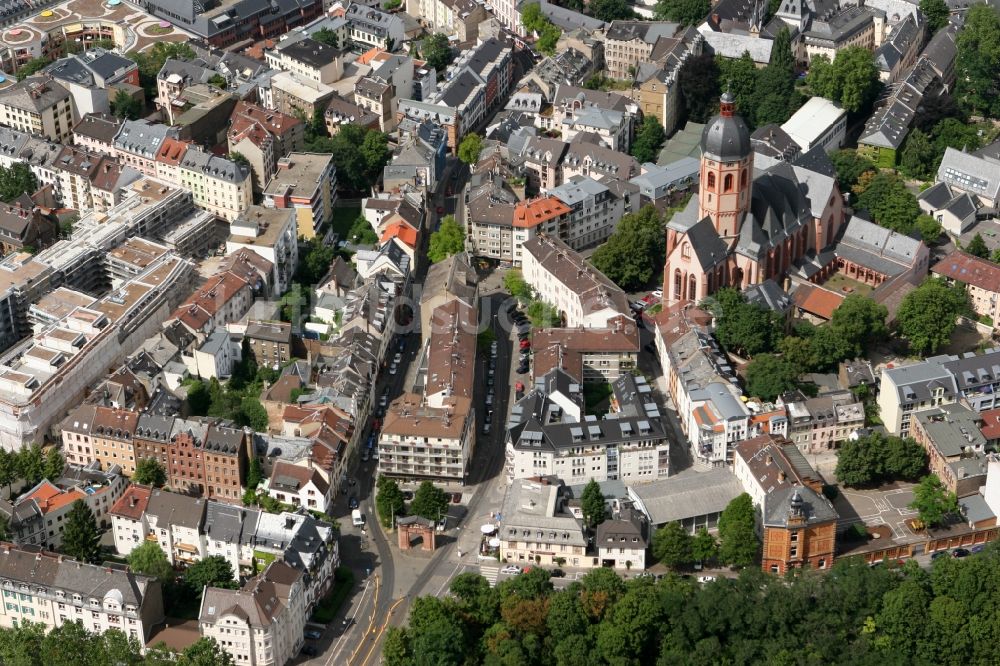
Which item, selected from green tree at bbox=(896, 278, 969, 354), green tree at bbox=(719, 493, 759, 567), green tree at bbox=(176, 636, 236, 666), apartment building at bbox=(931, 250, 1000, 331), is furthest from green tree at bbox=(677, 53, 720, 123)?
green tree at bbox=(176, 636, 236, 666)

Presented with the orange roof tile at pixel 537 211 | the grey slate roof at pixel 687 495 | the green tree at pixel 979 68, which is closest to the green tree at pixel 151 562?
the grey slate roof at pixel 687 495

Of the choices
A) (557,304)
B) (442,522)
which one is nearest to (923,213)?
(557,304)

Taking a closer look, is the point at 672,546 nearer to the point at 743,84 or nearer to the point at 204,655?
A: the point at 204,655

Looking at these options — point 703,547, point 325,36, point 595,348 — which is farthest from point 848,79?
point 703,547

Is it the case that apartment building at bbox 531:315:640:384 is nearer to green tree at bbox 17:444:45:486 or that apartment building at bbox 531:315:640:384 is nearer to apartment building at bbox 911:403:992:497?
apartment building at bbox 911:403:992:497

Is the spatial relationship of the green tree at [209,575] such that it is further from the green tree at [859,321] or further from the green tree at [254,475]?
the green tree at [859,321]
